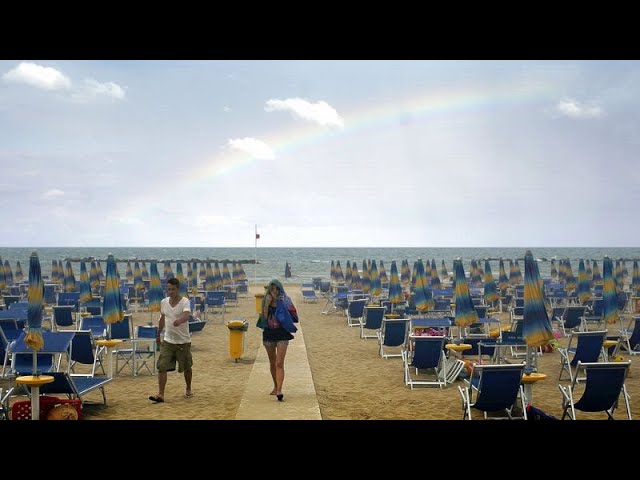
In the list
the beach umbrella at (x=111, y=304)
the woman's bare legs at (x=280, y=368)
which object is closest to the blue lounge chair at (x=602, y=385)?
the woman's bare legs at (x=280, y=368)

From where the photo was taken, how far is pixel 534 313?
582 cm

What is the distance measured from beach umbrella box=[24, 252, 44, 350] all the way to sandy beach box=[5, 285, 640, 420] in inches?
41.9

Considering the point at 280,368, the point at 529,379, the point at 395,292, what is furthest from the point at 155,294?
the point at 529,379

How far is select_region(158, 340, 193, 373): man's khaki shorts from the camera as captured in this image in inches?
265

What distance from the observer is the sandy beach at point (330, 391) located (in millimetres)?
6336

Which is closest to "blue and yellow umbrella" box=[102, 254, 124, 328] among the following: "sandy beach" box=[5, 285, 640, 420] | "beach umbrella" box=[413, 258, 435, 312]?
"sandy beach" box=[5, 285, 640, 420]

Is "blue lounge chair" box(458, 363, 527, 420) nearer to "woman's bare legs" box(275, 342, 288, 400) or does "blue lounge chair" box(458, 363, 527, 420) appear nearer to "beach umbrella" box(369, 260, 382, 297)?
"woman's bare legs" box(275, 342, 288, 400)

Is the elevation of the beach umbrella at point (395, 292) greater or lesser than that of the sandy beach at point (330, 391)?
greater

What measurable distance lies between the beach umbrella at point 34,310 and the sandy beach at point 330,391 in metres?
1.06

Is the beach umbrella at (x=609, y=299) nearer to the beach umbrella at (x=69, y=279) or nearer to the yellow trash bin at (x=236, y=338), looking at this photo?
the yellow trash bin at (x=236, y=338)

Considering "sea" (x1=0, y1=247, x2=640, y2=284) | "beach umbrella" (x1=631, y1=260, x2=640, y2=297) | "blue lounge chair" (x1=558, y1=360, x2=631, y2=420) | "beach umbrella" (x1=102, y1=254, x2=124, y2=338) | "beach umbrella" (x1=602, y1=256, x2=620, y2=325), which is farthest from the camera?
"sea" (x1=0, y1=247, x2=640, y2=284)

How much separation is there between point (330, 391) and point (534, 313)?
9.19 feet
